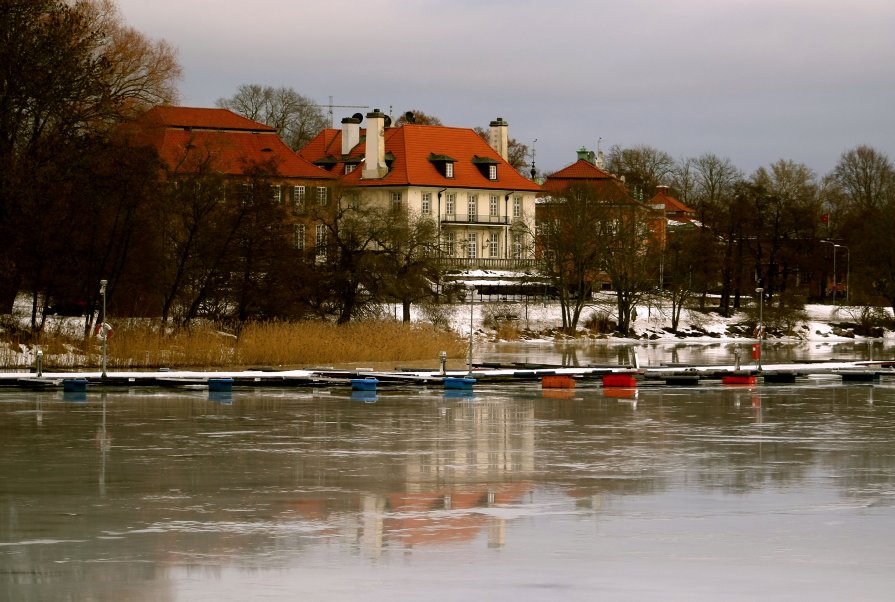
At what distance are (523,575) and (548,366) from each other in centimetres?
3374

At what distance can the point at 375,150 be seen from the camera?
97750 millimetres

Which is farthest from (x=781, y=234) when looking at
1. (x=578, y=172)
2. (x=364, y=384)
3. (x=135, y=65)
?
(x=364, y=384)

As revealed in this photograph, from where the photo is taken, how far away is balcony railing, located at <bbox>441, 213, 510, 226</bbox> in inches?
3894

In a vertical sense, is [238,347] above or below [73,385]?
above

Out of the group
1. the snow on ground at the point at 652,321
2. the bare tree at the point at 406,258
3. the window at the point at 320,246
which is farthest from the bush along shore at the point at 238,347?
the snow on ground at the point at 652,321

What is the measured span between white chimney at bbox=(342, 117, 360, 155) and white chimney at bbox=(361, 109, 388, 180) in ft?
7.72

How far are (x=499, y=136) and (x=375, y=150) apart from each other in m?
12.8

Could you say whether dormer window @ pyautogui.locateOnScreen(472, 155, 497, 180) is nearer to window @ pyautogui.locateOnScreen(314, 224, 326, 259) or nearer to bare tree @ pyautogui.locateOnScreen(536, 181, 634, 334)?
bare tree @ pyautogui.locateOnScreen(536, 181, 634, 334)

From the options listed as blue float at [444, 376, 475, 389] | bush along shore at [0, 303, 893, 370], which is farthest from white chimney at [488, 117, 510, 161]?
blue float at [444, 376, 475, 389]

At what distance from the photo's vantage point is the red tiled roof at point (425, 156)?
9750 cm

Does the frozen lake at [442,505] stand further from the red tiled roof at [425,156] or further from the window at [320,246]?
the red tiled roof at [425,156]

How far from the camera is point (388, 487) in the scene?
59.4 feet

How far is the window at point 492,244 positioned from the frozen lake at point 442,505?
72505 millimetres

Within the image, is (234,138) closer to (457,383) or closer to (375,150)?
(375,150)
